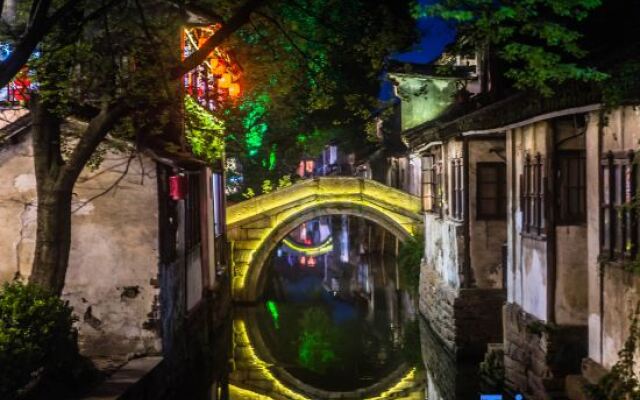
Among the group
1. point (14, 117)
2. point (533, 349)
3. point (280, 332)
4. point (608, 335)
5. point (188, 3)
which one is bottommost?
point (280, 332)

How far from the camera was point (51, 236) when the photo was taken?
10.3 metres

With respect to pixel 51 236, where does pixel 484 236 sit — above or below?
below

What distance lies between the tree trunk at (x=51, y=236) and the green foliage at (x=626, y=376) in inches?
308

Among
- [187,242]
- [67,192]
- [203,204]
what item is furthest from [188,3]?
[203,204]

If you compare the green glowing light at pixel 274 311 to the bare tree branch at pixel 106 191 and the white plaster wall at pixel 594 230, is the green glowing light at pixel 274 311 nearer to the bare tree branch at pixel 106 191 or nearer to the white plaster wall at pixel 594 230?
the bare tree branch at pixel 106 191

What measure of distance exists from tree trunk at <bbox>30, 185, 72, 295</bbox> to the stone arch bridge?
54.7ft

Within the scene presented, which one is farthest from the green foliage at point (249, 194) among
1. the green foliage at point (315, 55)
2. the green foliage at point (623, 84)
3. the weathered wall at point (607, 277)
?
the green foliage at point (623, 84)

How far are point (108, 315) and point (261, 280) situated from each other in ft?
50.5

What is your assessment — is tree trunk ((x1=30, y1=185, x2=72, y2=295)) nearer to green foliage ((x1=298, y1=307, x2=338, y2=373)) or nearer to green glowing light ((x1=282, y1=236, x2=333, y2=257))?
green foliage ((x1=298, y1=307, x2=338, y2=373))

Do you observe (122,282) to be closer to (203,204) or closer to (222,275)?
(203,204)

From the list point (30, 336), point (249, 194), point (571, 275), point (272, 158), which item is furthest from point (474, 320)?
point (272, 158)

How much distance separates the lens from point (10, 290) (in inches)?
378

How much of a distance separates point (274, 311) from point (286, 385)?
10.2 meters

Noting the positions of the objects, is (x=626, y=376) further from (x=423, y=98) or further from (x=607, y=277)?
(x=423, y=98)
